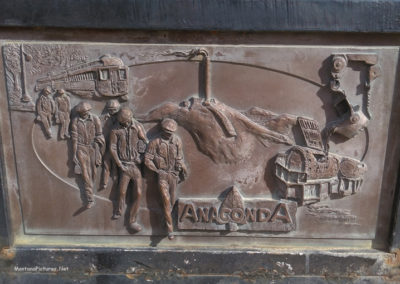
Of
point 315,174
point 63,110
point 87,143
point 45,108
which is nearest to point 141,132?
point 87,143

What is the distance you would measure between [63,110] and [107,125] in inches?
12.5

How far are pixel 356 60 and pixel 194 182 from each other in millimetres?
1383

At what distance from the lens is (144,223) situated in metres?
3.01

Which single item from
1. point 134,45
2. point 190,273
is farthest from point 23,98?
point 190,273

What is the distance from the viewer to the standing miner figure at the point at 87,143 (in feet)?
9.10

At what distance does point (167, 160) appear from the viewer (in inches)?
111

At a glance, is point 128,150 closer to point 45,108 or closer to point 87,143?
point 87,143

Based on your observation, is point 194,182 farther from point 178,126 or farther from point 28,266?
point 28,266

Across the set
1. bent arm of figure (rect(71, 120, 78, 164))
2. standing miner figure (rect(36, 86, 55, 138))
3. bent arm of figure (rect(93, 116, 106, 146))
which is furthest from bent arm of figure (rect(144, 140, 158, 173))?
standing miner figure (rect(36, 86, 55, 138))

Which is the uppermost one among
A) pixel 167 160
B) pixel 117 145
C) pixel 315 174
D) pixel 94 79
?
pixel 94 79

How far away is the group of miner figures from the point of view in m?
2.76

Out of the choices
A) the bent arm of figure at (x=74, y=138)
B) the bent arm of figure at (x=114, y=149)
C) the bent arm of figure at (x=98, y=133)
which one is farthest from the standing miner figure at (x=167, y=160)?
the bent arm of figure at (x=74, y=138)

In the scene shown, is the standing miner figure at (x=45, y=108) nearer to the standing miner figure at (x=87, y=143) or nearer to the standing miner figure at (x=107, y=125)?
the standing miner figure at (x=87, y=143)

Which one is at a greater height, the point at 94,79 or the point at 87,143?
the point at 94,79
